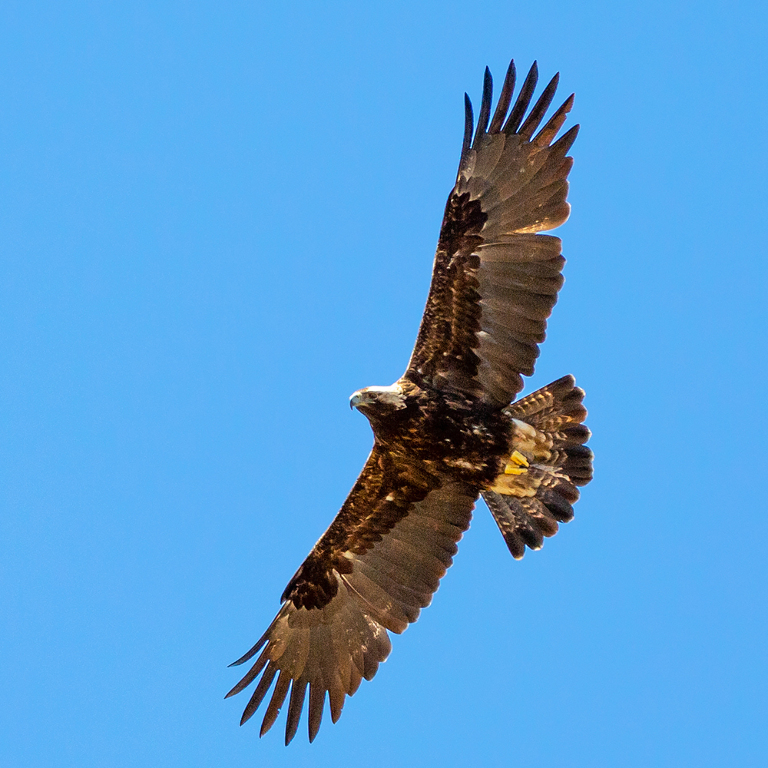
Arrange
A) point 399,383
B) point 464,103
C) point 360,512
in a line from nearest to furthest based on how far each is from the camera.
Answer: point 464,103 < point 399,383 < point 360,512

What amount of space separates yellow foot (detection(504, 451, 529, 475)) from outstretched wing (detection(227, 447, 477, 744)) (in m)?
0.71

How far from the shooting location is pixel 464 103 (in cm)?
1221

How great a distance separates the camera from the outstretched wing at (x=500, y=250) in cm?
1228

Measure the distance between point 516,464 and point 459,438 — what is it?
638 millimetres

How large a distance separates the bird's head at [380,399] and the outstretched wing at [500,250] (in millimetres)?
553

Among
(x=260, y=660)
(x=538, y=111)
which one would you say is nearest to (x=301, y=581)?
(x=260, y=660)

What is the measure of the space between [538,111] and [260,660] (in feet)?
21.0

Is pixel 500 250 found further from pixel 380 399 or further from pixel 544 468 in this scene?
pixel 544 468

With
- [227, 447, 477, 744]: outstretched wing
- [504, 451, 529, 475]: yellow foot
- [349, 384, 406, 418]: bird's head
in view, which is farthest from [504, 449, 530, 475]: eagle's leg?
[349, 384, 406, 418]: bird's head

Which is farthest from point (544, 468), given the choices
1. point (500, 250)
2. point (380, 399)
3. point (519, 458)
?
point (500, 250)

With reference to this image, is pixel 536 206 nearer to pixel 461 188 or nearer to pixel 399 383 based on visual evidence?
pixel 461 188

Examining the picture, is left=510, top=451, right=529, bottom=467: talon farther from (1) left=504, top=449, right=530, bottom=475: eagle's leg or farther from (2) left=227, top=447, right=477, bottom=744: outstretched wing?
(2) left=227, top=447, right=477, bottom=744: outstretched wing

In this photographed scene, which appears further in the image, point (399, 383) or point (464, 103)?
point (399, 383)

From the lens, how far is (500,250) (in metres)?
12.5
